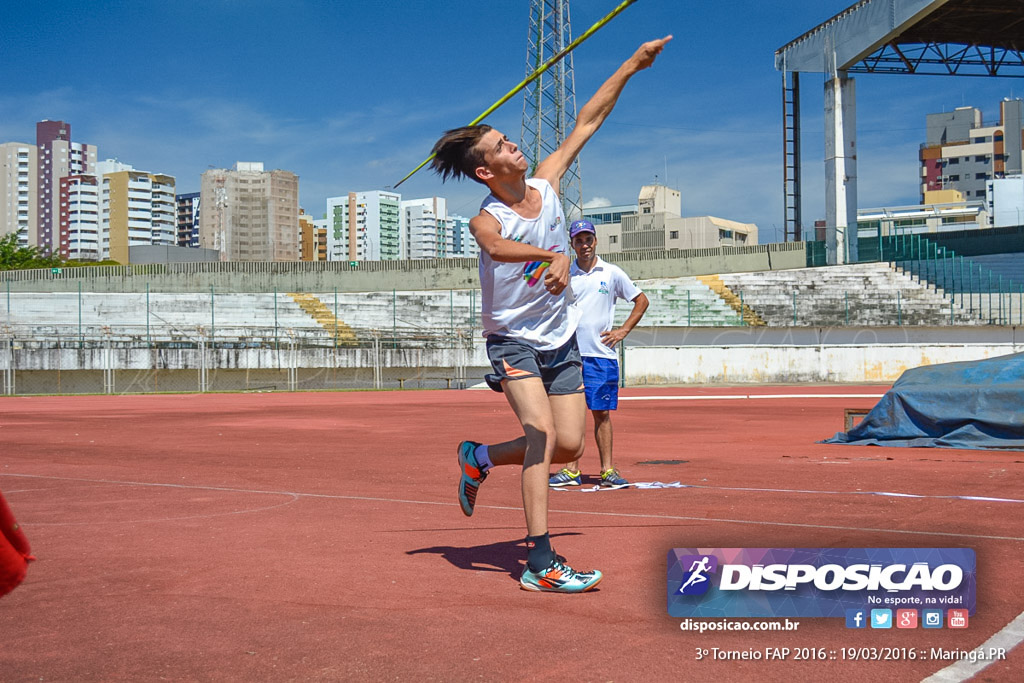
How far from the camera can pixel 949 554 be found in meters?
3.10

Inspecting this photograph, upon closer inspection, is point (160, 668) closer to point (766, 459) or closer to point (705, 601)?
point (705, 601)

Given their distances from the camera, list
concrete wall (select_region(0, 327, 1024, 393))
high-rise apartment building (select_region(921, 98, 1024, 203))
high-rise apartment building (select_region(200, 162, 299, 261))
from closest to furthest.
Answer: concrete wall (select_region(0, 327, 1024, 393)), high-rise apartment building (select_region(200, 162, 299, 261)), high-rise apartment building (select_region(921, 98, 1024, 203))

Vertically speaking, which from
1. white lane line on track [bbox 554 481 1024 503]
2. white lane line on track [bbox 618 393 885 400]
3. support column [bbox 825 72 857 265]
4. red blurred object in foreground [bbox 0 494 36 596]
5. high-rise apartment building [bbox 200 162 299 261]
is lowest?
white lane line on track [bbox 618 393 885 400]

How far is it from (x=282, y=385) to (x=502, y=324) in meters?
27.7

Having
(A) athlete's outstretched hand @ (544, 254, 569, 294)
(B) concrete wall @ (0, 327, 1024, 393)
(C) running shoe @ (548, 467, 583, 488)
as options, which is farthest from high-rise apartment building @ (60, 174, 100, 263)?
(A) athlete's outstretched hand @ (544, 254, 569, 294)

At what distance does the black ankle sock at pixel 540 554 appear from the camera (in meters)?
3.91

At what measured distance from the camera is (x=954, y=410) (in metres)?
9.86

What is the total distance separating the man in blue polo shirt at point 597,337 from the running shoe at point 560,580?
125 inches

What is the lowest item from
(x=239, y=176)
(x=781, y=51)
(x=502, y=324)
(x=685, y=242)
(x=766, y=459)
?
(x=766, y=459)

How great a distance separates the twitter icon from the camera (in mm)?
3113

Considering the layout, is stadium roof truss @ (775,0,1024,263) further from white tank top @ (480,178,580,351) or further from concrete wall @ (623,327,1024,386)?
white tank top @ (480,178,580,351)

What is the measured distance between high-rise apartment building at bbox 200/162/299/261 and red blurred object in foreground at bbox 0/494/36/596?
124m

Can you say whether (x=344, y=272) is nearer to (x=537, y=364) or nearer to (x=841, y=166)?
(x=841, y=166)

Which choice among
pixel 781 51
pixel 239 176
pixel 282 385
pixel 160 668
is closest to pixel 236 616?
pixel 160 668
